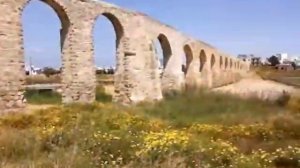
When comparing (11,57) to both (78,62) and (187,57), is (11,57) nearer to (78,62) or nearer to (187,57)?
(78,62)

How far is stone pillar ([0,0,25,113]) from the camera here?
441 inches

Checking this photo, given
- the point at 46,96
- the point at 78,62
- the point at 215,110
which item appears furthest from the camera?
the point at 46,96

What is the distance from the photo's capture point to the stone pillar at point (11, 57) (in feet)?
36.8

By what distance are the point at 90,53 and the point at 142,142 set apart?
25.8ft

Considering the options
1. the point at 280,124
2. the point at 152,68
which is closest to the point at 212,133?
the point at 280,124

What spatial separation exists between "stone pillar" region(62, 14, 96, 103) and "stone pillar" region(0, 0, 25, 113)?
2.07 metres

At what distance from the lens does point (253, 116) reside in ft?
40.0

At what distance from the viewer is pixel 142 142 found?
6980 millimetres

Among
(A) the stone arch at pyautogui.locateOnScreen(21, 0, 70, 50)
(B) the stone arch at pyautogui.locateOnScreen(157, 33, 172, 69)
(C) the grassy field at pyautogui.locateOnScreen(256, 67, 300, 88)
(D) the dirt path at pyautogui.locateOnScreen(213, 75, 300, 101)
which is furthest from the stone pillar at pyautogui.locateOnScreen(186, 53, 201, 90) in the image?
(A) the stone arch at pyautogui.locateOnScreen(21, 0, 70, 50)

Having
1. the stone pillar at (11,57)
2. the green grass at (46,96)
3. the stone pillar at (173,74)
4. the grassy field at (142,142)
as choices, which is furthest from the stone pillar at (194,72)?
the stone pillar at (11,57)

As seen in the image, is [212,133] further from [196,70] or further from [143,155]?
[196,70]

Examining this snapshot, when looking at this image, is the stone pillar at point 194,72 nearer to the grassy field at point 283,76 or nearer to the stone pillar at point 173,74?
the stone pillar at point 173,74

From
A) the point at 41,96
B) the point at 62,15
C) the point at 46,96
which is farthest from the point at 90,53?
the point at 46,96

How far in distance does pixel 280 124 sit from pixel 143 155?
529 centimetres
